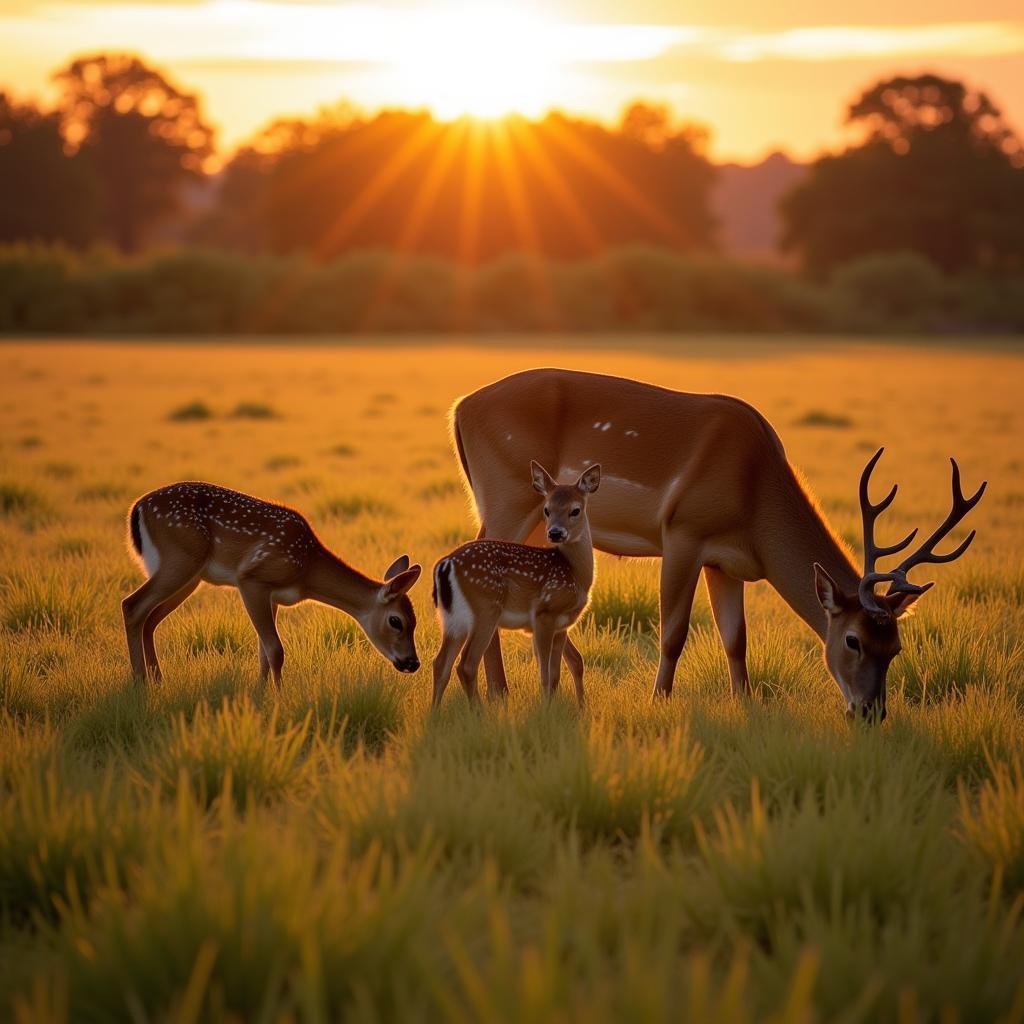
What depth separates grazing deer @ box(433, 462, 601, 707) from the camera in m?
6.11

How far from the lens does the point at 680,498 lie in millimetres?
6684

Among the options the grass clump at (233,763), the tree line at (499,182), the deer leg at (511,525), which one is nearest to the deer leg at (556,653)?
the deer leg at (511,525)

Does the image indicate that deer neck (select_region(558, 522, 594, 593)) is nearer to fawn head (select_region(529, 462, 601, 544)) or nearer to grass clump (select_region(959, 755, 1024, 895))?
fawn head (select_region(529, 462, 601, 544))

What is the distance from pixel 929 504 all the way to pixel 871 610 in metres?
7.86

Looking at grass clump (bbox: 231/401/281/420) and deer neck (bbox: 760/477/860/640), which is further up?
deer neck (bbox: 760/477/860/640)

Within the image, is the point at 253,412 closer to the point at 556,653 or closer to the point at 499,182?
the point at 556,653

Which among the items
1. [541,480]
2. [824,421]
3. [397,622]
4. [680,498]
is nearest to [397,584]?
[397,622]

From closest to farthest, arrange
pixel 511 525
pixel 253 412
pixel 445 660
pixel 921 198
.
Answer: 1. pixel 445 660
2. pixel 511 525
3. pixel 253 412
4. pixel 921 198

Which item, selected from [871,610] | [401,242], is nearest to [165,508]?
[871,610]

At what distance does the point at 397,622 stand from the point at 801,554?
6.47 ft

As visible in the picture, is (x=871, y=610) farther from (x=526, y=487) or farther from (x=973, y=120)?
(x=973, y=120)

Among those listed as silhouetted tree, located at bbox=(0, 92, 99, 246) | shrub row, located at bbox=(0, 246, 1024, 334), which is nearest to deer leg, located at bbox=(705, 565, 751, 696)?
shrub row, located at bbox=(0, 246, 1024, 334)

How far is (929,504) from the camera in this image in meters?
13.1

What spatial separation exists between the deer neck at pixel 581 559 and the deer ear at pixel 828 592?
1112 mm
